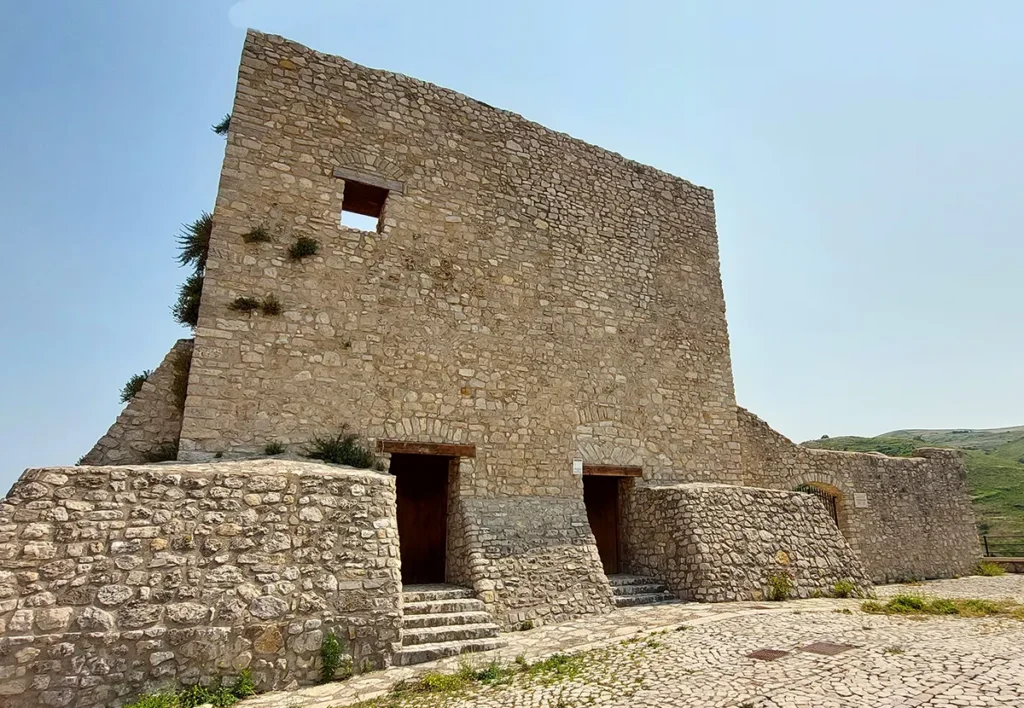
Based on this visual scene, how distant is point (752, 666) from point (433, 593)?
4115 mm

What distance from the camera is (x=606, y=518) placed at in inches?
450

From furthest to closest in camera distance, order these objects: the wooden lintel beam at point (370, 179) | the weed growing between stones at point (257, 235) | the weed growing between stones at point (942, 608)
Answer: the wooden lintel beam at point (370, 179) → the weed growing between stones at point (257, 235) → the weed growing between stones at point (942, 608)

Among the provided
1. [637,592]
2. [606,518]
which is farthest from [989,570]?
[637,592]

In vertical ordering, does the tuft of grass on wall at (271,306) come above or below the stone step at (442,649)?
above

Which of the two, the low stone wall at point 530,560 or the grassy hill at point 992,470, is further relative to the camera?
the grassy hill at point 992,470

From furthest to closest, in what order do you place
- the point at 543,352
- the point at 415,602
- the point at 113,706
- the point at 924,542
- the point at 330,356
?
the point at 924,542 < the point at 543,352 < the point at 330,356 < the point at 415,602 < the point at 113,706

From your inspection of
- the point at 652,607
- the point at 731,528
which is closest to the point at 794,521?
the point at 731,528

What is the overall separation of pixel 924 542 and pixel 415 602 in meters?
14.0

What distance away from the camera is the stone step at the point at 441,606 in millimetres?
7129

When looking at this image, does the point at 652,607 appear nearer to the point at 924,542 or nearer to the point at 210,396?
the point at 210,396

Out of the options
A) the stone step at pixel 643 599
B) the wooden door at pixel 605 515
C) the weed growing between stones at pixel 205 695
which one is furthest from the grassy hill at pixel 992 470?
the weed growing between stones at pixel 205 695

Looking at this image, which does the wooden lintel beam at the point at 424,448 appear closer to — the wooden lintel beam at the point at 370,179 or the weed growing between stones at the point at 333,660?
the weed growing between stones at the point at 333,660

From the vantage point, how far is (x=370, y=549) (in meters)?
6.42

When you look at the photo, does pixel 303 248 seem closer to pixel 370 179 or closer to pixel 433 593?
pixel 370 179
